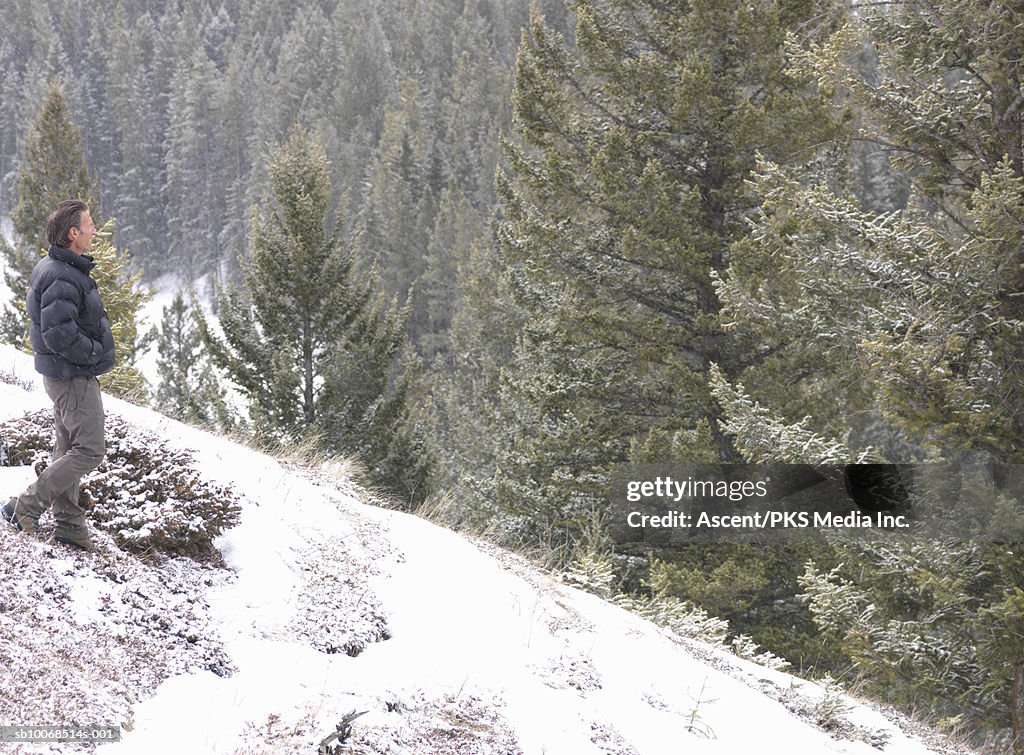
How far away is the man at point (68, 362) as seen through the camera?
14.8ft

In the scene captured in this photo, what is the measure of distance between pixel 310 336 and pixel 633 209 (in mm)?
8930

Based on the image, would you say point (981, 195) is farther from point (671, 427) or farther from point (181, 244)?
point (181, 244)

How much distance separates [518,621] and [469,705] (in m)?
1.23

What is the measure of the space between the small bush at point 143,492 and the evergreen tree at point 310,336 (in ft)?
37.6

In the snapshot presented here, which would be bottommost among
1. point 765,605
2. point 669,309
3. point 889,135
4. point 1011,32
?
point 765,605

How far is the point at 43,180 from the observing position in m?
25.7

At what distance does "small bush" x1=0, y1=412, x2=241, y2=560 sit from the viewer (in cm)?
508

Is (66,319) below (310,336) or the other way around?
below

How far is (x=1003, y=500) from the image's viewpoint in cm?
746

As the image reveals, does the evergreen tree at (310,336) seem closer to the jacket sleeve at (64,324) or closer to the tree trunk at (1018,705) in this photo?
the tree trunk at (1018,705)

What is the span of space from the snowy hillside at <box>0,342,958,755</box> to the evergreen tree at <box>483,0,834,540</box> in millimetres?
5407

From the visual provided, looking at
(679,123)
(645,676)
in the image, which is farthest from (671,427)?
(645,676)

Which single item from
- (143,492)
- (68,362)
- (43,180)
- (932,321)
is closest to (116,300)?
(143,492)

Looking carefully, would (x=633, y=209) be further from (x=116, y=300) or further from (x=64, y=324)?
(x=116, y=300)
